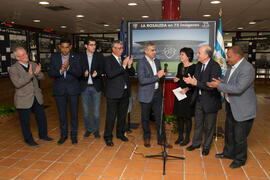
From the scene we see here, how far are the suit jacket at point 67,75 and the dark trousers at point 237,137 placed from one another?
2.39 meters

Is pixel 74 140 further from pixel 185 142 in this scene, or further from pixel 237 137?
pixel 237 137

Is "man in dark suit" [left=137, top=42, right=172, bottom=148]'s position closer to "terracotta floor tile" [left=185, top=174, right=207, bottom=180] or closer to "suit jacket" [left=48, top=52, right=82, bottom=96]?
"terracotta floor tile" [left=185, top=174, right=207, bottom=180]

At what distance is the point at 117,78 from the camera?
374 centimetres

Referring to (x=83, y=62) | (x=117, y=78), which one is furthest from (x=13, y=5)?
(x=117, y=78)

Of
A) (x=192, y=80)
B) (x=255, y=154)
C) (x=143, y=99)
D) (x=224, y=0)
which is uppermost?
(x=224, y=0)

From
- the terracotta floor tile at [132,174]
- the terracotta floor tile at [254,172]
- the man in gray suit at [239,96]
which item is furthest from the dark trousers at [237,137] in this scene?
the terracotta floor tile at [132,174]

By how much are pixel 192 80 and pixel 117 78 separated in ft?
3.90

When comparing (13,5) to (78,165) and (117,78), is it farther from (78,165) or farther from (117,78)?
(78,165)

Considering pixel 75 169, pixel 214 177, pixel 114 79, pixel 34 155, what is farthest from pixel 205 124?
pixel 34 155

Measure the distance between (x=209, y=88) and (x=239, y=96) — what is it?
433mm

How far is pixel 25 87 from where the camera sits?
3707 millimetres

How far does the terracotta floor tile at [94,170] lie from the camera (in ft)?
9.96

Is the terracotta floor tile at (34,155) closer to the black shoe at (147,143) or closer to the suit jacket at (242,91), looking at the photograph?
the black shoe at (147,143)

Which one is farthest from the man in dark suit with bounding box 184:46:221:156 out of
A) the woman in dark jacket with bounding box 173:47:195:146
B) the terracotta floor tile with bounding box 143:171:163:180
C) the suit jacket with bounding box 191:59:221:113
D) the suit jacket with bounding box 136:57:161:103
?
the terracotta floor tile with bounding box 143:171:163:180
